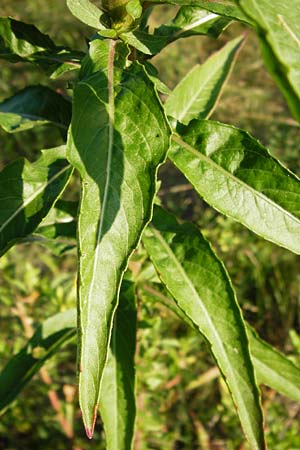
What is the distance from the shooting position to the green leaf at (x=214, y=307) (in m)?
1.00

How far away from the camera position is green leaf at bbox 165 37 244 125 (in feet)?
4.45

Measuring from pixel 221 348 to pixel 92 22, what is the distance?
62 cm

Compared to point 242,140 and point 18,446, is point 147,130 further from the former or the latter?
point 18,446

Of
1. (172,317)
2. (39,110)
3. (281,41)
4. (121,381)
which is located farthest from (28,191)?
(172,317)

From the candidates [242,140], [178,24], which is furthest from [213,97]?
[242,140]

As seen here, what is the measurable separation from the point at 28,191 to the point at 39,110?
265 mm

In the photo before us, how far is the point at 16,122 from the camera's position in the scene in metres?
1.21

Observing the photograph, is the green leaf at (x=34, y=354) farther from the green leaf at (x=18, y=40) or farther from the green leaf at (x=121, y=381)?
the green leaf at (x=18, y=40)

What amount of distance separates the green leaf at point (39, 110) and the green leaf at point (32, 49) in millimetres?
167

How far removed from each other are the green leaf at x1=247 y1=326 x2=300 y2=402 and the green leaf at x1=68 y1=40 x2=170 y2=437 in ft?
2.05

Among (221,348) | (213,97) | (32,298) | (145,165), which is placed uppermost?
(145,165)

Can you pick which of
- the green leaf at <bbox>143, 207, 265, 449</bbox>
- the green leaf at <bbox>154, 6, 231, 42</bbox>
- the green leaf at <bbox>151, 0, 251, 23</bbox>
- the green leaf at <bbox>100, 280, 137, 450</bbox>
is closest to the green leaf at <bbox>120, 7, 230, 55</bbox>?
the green leaf at <bbox>154, 6, 231, 42</bbox>

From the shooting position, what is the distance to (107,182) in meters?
0.81

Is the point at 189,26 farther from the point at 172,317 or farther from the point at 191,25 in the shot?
the point at 172,317
